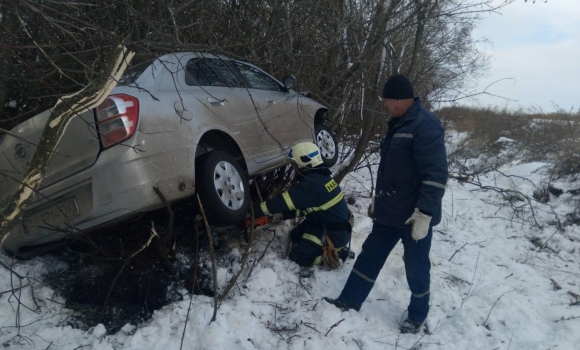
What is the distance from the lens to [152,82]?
3.29m

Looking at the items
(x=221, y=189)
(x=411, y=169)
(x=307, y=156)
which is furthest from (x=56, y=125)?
(x=411, y=169)

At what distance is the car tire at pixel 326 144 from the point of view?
543cm

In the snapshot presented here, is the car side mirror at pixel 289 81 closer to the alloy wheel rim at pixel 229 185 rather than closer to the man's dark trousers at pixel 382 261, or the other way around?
the alloy wheel rim at pixel 229 185

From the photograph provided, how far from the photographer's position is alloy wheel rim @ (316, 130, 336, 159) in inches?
215

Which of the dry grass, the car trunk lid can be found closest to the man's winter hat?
the car trunk lid

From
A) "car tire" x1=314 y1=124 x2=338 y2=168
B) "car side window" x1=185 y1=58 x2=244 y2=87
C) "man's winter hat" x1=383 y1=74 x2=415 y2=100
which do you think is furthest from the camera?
"car tire" x1=314 y1=124 x2=338 y2=168

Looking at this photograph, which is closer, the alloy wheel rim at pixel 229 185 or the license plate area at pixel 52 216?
the license plate area at pixel 52 216

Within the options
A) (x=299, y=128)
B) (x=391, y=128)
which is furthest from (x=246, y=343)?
(x=299, y=128)

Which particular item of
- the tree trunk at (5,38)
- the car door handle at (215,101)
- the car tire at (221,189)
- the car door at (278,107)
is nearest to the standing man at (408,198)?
the car tire at (221,189)

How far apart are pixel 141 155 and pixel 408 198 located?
196 centimetres

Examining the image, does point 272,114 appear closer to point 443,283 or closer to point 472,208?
point 443,283

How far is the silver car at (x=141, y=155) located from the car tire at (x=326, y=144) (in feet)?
5.20

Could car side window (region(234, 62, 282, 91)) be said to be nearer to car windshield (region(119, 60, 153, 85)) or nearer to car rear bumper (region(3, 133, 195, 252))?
car windshield (region(119, 60, 153, 85))

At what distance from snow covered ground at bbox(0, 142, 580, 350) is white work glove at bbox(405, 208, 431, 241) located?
0.79 m
